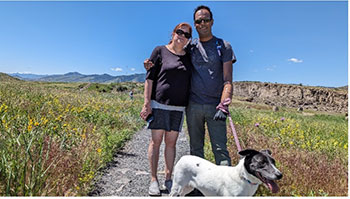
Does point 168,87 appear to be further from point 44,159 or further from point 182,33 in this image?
point 44,159

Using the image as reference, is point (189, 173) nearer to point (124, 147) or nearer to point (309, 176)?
point (309, 176)

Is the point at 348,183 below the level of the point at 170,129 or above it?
below

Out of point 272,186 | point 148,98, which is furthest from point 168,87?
Result: point 272,186

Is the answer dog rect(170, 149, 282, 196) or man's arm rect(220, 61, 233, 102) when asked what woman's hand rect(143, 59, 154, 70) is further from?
dog rect(170, 149, 282, 196)

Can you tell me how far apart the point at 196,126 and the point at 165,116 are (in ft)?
1.51

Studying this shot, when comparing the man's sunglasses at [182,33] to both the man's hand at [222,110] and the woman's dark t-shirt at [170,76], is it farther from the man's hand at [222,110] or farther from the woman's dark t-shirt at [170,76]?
the man's hand at [222,110]

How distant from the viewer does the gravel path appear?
3992 millimetres

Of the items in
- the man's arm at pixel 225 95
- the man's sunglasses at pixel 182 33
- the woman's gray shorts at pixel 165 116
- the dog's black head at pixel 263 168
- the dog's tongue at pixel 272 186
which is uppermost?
the man's sunglasses at pixel 182 33

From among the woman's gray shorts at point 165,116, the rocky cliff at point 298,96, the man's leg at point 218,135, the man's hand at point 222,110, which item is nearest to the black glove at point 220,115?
the man's hand at point 222,110

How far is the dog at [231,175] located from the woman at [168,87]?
75cm

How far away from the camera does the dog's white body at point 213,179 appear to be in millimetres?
2656

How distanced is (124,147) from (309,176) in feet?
14.1

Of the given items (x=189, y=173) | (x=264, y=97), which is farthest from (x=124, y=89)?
(x=189, y=173)

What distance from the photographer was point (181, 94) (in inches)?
145
